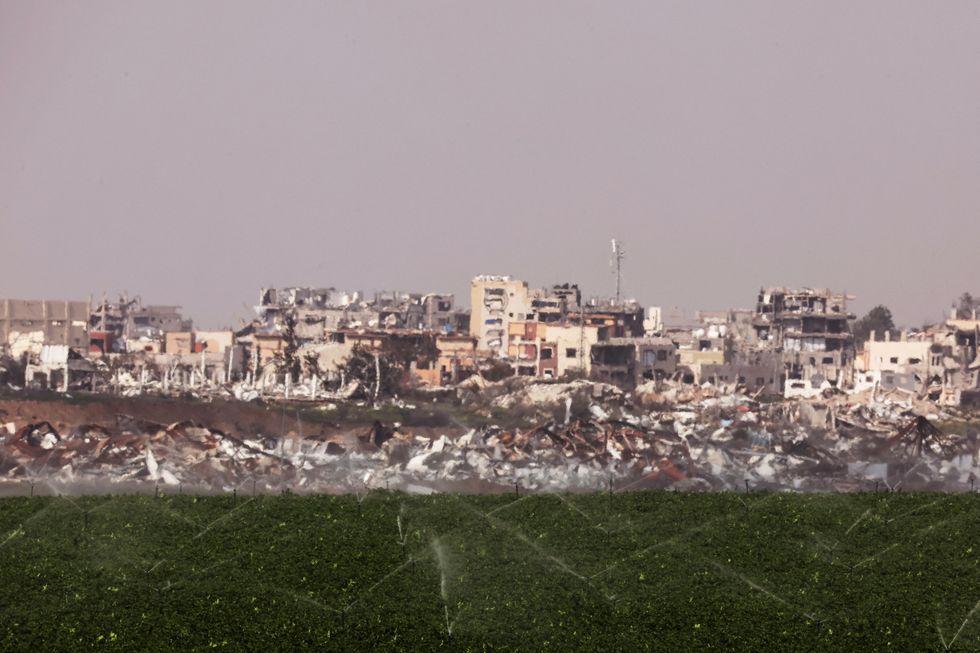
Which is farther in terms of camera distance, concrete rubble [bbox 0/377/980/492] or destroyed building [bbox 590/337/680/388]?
destroyed building [bbox 590/337/680/388]

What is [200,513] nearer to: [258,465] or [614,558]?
[614,558]

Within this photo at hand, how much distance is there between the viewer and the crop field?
36.6ft

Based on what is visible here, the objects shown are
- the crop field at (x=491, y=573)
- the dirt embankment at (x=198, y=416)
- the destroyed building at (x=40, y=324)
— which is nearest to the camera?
the crop field at (x=491, y=573)

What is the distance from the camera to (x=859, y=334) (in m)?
23.2

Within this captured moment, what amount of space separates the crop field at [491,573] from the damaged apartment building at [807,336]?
689cm

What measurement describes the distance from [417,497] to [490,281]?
7251mm

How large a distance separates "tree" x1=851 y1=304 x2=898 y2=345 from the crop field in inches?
297

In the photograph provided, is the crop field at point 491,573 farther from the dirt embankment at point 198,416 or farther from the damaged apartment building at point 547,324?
the damaged apartment building at point 547,324

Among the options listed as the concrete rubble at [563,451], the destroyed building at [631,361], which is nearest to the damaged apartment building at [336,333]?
the concrete rubble at [563,451]

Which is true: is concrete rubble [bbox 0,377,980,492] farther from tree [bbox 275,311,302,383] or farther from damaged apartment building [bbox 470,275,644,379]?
tree [bbox 275,311,302,383]

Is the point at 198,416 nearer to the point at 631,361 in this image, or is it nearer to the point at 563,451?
the point at 563,451

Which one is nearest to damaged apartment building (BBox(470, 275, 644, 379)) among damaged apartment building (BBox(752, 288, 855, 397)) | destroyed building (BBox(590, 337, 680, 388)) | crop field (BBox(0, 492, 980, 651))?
destroyed building (BBox(590, 337, 680, 388))

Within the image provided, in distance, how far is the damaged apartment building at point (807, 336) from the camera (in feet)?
73.2

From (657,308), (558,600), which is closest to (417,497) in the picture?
(558,600)
